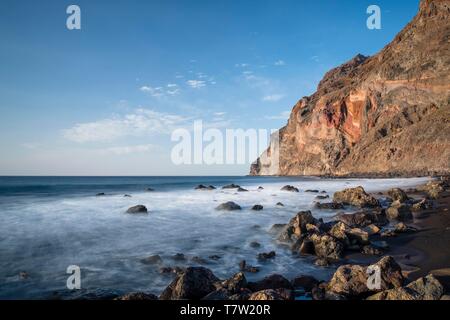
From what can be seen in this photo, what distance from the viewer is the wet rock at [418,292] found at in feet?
17.1

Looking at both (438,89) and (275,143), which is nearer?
(438,89)

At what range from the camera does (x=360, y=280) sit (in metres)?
6.25

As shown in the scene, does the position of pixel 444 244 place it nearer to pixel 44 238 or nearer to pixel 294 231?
pixel 294 231

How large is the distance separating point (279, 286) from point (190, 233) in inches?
291

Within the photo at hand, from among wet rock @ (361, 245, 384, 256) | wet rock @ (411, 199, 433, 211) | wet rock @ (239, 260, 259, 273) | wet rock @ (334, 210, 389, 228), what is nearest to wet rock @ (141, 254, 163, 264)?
wet rock @ (239, 260, 259, 273)

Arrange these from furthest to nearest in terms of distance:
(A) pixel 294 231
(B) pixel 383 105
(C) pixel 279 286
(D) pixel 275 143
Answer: (D) pixel 275 143
(B) pixel 383 105
(A) pixel 294 231
(C) pixel 279 286

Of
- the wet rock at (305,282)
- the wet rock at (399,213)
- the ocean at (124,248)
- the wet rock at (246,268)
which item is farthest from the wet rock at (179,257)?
the wet rock at (399,213)

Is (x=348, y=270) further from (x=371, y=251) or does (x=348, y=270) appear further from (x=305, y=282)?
(x=371, y=251)

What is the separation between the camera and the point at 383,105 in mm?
67500

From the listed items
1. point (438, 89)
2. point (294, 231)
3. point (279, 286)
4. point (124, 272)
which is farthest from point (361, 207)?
point (438, 89)

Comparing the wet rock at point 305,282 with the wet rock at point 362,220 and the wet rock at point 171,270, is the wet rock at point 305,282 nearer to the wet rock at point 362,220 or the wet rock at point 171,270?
the wet rock at point 171,270

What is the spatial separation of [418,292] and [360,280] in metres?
1.14

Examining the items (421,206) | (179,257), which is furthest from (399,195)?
(179,257)

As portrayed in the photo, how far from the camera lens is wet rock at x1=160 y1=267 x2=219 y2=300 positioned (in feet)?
20.3
